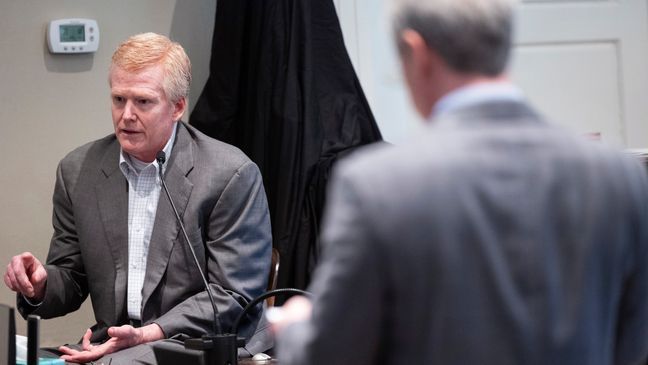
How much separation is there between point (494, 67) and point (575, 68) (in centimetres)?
310

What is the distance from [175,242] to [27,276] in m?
0.38

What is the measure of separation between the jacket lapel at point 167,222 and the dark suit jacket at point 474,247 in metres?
1.50

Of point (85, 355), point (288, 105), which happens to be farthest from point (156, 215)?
point (288, 105)

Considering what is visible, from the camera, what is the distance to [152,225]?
2.82 meters

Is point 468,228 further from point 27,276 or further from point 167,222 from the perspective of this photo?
point 27,276

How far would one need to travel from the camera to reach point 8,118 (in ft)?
12.3

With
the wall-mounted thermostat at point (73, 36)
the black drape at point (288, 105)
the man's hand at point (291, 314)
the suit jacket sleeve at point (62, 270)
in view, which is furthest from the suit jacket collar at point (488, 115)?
the wall-mounted thermostat at point (73, 36)

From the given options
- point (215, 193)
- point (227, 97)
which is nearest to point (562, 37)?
point (227, 97)

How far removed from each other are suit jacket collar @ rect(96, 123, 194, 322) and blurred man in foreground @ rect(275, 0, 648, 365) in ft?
4.93

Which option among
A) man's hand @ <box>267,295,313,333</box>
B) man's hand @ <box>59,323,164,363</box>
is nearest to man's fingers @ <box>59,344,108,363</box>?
man's hand @ <box>59,323,164,363</box>

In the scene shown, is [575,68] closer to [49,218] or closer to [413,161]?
[49,218]

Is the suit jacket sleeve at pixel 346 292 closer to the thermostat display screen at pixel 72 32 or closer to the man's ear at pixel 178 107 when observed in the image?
the man's ear at pixel 178 107

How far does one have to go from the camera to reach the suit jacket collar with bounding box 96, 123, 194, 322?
2748 millimetres

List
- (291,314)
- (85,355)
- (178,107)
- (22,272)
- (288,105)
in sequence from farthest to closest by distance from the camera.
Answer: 1. (288,105)
2. (178,107)
3. (22,272)
4. (85,355)
5. (291,314)
